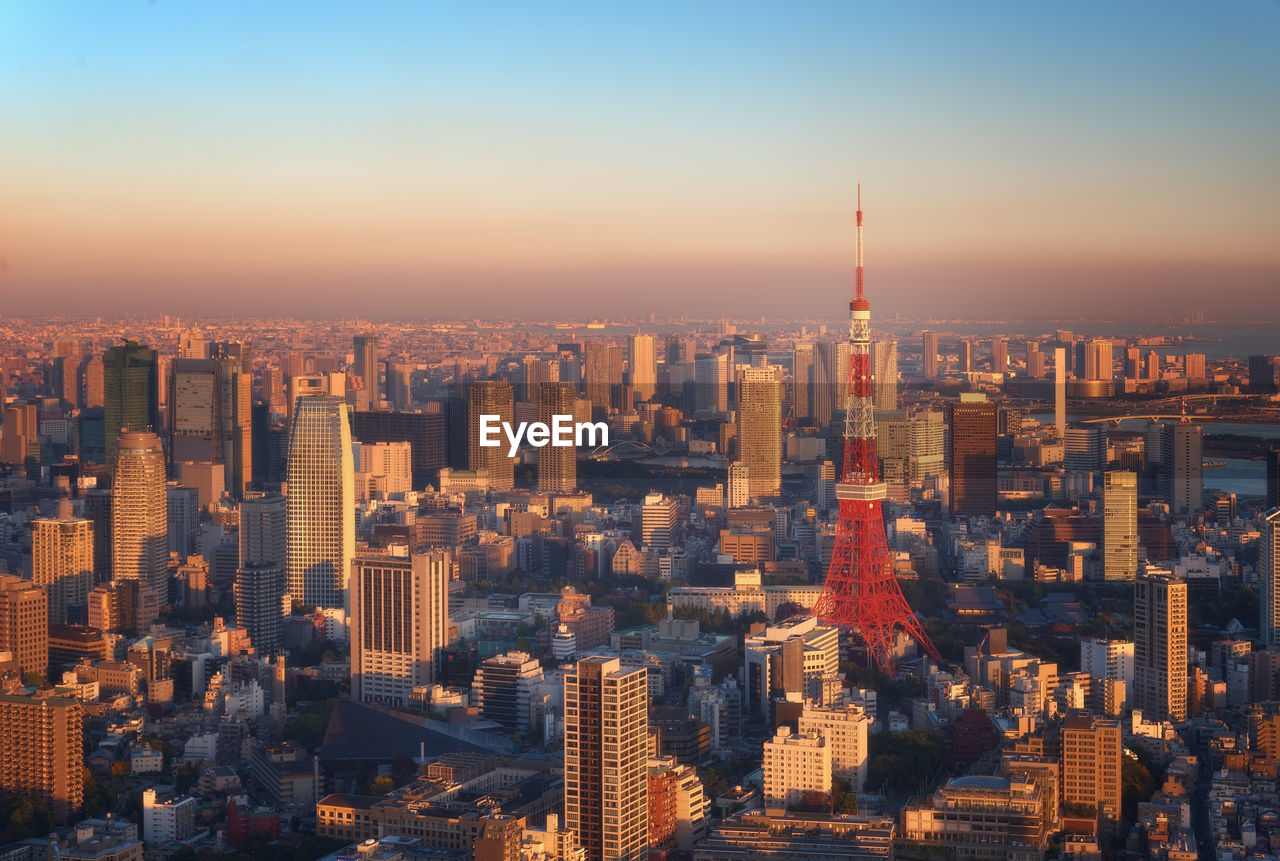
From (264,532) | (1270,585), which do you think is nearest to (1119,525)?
(1270,585)

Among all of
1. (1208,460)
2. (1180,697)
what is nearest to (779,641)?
(1180,697)

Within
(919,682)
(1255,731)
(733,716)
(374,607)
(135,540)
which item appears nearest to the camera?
(1255,731)

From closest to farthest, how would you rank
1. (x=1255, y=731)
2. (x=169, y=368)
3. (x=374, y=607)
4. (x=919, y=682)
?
(x=1255, y=731) < (x=919, y=682) < (x=374, y=607) < (x=169, y=368)

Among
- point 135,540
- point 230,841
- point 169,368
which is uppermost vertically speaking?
point 169,368

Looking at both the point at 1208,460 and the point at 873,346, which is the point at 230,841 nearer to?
the point at 873,346

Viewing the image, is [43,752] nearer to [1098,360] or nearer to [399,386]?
[1098,360]

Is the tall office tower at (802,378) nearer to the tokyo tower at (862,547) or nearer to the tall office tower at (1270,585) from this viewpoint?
A: the tokyo tower at (862,547)
